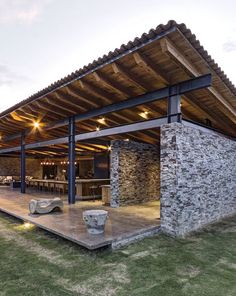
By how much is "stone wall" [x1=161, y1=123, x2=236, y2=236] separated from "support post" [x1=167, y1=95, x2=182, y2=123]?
0.21 metres

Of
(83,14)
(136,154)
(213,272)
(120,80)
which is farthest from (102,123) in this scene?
(213,272)

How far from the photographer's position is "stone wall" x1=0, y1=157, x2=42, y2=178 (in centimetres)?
2234

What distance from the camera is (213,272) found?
166 inches

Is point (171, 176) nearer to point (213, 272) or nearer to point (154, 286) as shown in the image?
point (213, 272)

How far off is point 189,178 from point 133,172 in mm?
3865

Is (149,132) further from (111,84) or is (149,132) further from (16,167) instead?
(16,167)

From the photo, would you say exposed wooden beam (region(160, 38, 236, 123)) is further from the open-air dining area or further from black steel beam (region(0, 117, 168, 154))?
black steel beam (region(0, 117, 168, 154))

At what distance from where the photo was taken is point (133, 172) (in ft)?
33.6

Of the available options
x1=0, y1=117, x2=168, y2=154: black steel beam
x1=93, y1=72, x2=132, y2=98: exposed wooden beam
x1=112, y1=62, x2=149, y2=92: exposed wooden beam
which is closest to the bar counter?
x1=0, y1=117, x2=168, y2=154: black steel beam

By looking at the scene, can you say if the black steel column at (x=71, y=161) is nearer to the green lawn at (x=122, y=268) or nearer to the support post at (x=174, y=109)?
the green lawn at (x=122, y=268)

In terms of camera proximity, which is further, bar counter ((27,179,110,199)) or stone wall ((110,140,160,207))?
bar counter ((27,179,110,199))

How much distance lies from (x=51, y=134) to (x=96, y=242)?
10144 millimetres

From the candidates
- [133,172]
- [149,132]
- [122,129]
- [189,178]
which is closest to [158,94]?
[122,129]

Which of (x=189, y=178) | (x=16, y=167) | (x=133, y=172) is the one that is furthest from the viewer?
(x=16, y=167)
